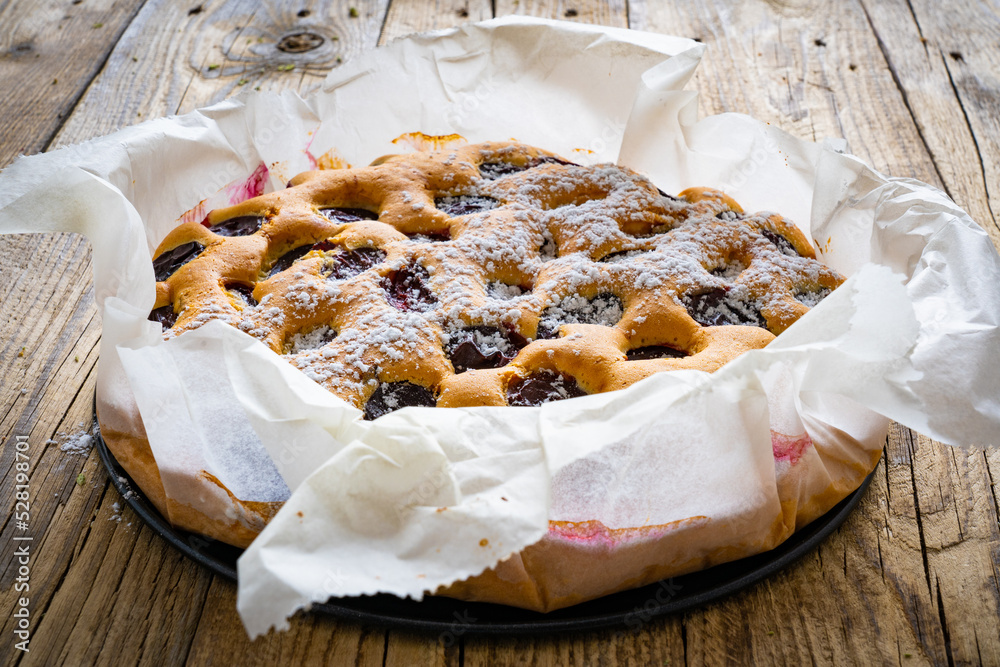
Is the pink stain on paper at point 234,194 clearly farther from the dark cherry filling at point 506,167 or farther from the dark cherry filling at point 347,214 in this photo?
the dark cherry filling at point 506,167

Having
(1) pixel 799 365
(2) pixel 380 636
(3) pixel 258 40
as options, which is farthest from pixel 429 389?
(3) pixel 258 40

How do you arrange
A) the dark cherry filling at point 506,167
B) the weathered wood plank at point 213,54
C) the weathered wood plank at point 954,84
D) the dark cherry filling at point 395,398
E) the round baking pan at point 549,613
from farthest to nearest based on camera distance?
1. the weathered wood plank at point 213,54
2. the weathered wood plank at point 954,84
3. the dark cherry filling at point 506,167
4. the dark cherry filling at point 395,398
5. the round baking pan at point 549,613

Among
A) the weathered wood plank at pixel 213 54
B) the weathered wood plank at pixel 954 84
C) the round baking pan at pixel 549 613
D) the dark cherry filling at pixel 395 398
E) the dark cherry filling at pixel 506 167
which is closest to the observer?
the round baking pan at pixel 549 613

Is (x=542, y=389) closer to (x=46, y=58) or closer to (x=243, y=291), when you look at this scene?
(x=243, y=291)

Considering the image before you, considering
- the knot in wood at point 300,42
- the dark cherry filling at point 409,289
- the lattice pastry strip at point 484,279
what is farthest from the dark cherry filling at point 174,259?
the knot in wood at point 300,42

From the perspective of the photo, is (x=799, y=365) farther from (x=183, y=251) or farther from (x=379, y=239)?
(x=183, y=251)

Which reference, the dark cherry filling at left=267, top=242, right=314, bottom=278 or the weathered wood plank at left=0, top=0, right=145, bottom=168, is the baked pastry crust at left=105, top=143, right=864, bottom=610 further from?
the weathered wood plank at left=0, top=0, right=145, bottom=168
